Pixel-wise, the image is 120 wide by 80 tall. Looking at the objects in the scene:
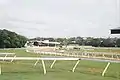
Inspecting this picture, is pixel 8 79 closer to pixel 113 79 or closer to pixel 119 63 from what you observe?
pixel 113 79

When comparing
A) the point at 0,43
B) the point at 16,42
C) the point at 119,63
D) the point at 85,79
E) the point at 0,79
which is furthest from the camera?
the point at 16,42

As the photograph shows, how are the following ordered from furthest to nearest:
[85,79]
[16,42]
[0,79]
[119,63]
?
[16,42], [119,63], [85,79], [0,79]

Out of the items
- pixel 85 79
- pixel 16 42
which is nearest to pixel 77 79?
pixel 85 79

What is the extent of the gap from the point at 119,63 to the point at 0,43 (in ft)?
209

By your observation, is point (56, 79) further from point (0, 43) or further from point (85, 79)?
point (0, 43)

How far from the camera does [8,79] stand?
42.1 ft

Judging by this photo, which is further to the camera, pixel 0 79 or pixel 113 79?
pixel 113 79

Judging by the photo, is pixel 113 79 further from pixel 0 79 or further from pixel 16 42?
pixel 16 42

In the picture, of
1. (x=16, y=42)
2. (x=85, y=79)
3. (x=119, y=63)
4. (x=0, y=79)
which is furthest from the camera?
(x=16, y=42)

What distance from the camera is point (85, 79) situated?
13.5 m

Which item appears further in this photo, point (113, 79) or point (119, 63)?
point (119, 63)

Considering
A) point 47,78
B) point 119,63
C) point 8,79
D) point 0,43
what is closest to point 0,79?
point 8,79

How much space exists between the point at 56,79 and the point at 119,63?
8.40m

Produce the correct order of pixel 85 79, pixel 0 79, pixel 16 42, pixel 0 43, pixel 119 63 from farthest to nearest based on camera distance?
pixel 16 42 → pixel 0 43 → pixel 119 63 → pixel 85 79 → pixel 0 79
